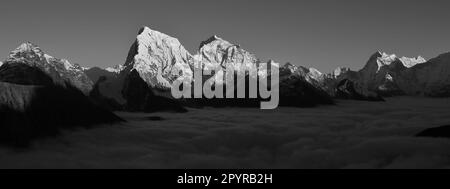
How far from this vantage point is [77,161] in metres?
168

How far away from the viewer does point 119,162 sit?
17588cm

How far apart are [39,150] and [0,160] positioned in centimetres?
2045
